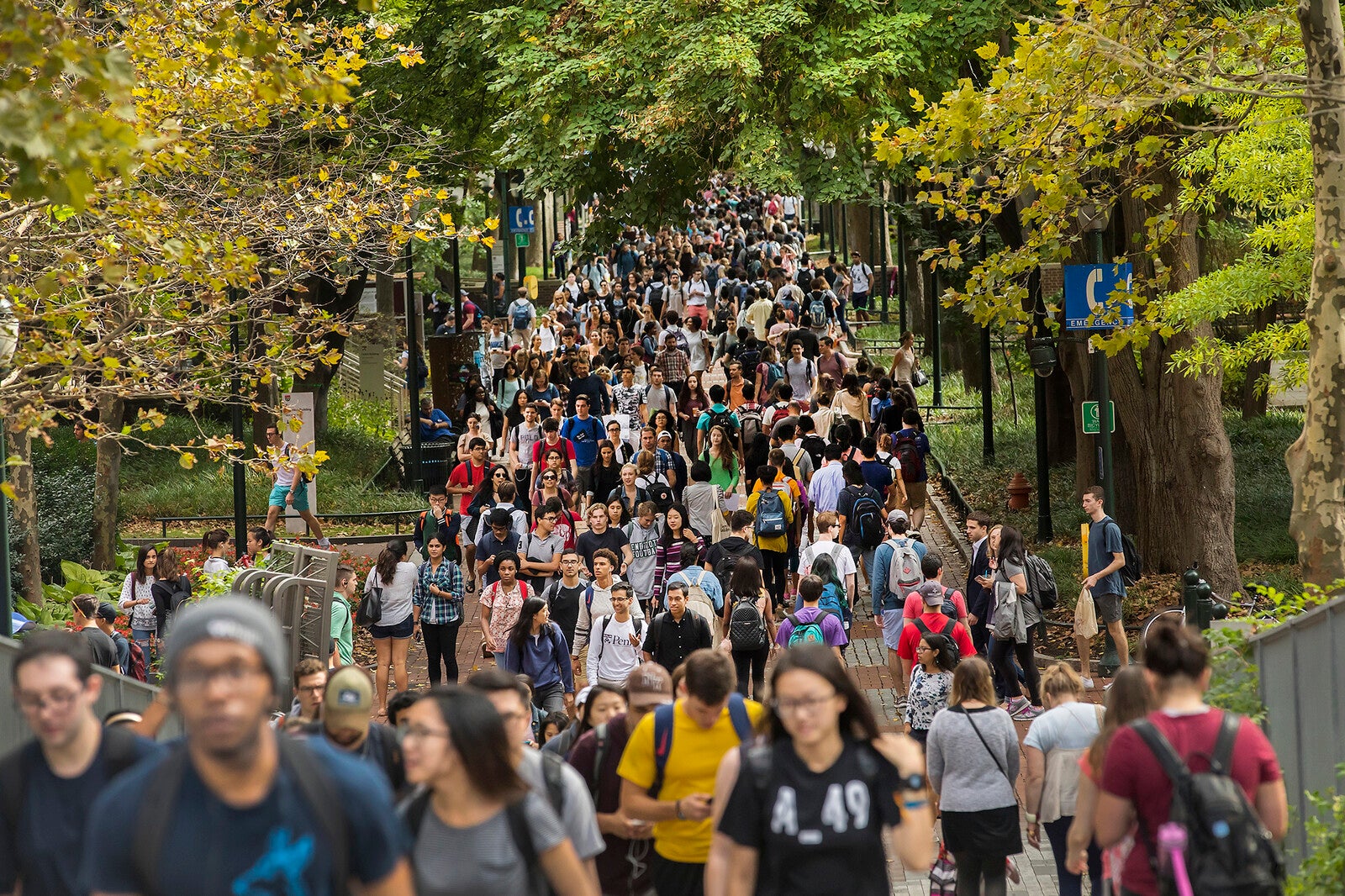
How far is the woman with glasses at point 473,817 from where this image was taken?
4.31 m

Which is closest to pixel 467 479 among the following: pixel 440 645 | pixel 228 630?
pixel 440 645

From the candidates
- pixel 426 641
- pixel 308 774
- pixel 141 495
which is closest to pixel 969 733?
pixel 308 774

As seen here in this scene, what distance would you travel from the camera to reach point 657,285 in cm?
3588

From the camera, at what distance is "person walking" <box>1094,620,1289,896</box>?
16.4ft

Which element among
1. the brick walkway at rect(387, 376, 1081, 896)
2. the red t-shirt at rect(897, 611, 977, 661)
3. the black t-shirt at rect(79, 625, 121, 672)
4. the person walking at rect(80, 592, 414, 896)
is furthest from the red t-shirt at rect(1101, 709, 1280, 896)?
the black t-shirt at rect(79, 625, 121, 672)

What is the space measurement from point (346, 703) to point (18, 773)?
1.33 m

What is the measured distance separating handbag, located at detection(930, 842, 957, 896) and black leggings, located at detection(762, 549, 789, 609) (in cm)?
739

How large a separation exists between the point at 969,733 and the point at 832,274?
110 feet

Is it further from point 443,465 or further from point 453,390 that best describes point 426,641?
point 453,390

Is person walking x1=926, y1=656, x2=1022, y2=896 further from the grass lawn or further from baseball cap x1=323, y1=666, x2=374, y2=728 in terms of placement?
the grass lawn

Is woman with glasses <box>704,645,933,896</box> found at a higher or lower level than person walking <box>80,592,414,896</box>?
lower

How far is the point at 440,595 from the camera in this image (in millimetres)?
13711

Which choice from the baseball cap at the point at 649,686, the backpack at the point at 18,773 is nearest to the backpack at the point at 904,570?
the baseball cap at the point at 649,686

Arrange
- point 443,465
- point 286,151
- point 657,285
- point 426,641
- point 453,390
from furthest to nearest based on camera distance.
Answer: point 657,285
point 453,390
point 443,465
point 286,151
point 426,641
